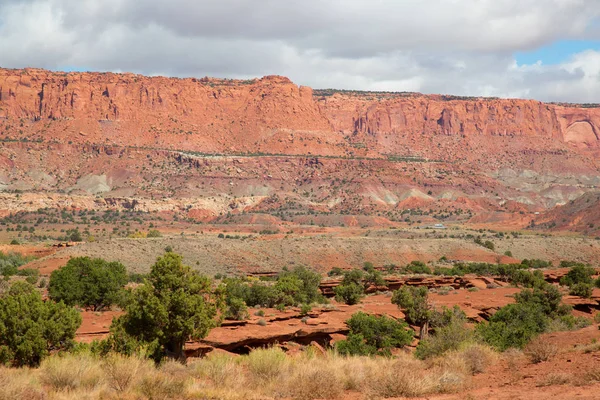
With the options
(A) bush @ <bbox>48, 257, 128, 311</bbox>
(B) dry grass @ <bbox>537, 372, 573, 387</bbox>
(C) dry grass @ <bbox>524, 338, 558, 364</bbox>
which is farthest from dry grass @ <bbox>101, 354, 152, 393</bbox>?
(A) bush @ <bbox>48, 257, 128, 311</bbox>

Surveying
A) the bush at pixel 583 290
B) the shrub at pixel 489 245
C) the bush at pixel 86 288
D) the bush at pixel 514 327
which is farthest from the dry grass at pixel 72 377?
the shrub at pixel 489 245

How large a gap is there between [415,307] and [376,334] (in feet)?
23.1

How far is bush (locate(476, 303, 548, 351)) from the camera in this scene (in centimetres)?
2754

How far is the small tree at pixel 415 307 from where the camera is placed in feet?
122

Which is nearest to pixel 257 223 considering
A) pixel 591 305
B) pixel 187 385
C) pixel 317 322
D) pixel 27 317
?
pixel 591 305

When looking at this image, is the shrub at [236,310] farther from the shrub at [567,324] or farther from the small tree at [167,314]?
the shrub at [567,324]

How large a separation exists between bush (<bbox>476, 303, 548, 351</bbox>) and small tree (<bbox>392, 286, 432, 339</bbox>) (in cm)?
374

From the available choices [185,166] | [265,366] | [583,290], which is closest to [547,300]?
[583,290]

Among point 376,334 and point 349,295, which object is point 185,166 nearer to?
point 349,295

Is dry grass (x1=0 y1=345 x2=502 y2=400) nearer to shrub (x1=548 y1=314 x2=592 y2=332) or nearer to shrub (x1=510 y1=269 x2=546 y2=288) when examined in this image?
shrub (x1=548 y1=314 x2=592 y2=332)

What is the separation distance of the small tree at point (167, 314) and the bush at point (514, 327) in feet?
32.0

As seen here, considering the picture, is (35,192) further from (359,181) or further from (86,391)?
(86,391)

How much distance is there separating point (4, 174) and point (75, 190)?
1546 centimetres

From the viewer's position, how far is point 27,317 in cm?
2494
